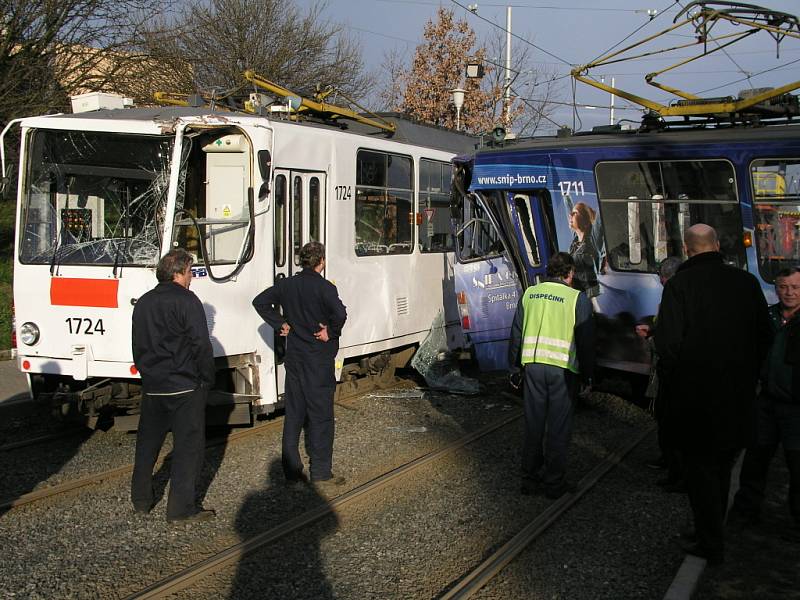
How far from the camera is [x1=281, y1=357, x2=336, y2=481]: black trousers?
6711 millimetres

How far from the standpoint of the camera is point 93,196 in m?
7.88

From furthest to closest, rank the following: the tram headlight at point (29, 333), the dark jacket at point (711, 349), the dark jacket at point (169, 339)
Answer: the tram headlight at point (29, 333) < the dark jacket at point (169, 339) < the dark jacket at point (711, 349)

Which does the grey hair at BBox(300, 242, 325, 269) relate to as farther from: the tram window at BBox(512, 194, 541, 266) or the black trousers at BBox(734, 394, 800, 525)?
the tram window at BBox(512, 194, 541, 266)

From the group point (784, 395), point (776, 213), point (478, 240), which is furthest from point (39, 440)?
point (776, 213)

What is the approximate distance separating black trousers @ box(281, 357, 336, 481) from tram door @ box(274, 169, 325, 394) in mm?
1605

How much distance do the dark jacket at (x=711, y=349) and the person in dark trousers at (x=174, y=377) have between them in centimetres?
303

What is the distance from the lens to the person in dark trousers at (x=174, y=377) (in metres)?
5.83

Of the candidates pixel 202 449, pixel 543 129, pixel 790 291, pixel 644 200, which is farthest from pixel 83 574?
pixel 543 129

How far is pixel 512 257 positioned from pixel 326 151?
2.84 m

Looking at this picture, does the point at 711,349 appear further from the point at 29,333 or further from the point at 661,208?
the point at 29,333

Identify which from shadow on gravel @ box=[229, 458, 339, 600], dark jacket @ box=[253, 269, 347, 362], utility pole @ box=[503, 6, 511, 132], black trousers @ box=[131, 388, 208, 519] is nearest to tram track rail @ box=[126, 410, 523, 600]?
shadow on gravel @ box=[229, 458, 339, 600]

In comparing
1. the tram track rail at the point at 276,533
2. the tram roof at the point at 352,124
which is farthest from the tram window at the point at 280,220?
the tram track rail at the point at 276,533

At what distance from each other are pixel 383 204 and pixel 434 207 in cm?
150

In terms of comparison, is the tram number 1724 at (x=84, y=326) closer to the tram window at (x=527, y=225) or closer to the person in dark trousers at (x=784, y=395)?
the tram window at (x=527, y=225)
